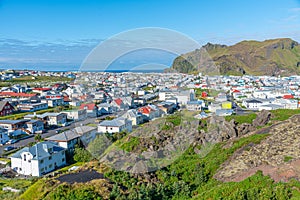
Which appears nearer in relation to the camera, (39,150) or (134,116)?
(39,150)

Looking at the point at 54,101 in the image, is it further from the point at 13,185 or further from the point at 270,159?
the point at 270,159

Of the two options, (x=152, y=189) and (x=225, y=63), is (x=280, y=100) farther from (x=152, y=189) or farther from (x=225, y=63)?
(x=225, y=63)

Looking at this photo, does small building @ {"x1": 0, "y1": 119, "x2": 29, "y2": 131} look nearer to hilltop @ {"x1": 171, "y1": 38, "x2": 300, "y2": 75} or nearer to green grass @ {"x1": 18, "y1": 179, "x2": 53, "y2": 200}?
green grass @ {"x1": 18, "y1": 179, "x2": 53, "y2": 200}

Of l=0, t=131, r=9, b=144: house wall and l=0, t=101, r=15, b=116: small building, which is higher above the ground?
l=0, t=101, r=15, b=116: small building

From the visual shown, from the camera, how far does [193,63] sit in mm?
6523

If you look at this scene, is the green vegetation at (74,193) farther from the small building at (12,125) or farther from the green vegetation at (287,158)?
the small building at (12,125)

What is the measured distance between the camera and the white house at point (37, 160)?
7.50 meters

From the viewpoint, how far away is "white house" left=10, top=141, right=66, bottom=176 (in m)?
7.50

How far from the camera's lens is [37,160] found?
292 inches

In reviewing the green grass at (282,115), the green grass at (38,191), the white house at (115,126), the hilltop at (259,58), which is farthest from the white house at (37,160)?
the hilltop at (259,58)

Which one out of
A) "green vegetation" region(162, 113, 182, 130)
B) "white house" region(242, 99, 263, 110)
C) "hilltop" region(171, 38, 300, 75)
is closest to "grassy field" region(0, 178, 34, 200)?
"green vegetation" region(162, 113, 182, 130)

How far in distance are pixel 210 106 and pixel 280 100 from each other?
18.8 ft

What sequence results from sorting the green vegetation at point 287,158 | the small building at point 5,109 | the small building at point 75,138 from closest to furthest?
the green vegetation at point 287,158, the small building at point 75,138, the small building at point 5,109

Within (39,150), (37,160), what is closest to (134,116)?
(39,150)
